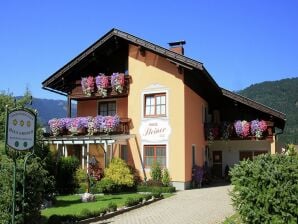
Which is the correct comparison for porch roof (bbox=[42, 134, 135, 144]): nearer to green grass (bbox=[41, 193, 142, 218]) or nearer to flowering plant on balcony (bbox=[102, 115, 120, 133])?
flowering plant on balcony (bbox=[102, 115, 120, 133])

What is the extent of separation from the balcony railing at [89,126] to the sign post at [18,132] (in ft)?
43.0

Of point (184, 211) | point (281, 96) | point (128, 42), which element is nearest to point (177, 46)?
point (128, 42)

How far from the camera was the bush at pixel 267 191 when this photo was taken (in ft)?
28.2

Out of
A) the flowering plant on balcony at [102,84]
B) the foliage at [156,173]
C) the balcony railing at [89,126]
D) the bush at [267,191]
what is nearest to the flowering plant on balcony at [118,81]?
the flowering plant on balcony at [102,84]

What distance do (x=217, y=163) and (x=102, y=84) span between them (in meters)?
10.3

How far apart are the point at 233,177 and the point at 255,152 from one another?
20185mm

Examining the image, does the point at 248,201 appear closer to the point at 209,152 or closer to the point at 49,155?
the point at 49,155

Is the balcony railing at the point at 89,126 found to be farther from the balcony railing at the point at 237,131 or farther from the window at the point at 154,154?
the balcony railing at the point at 237,131

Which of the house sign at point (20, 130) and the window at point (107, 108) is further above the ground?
the window at point (107, 108)

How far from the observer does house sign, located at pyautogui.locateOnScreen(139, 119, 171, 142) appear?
77.4ft

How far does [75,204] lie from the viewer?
1759 centimetres

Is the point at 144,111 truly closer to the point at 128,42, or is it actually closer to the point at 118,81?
the point at 118,81

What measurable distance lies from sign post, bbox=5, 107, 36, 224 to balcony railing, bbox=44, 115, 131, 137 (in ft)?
43.0

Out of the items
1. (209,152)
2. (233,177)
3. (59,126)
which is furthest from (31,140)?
(209,152)
